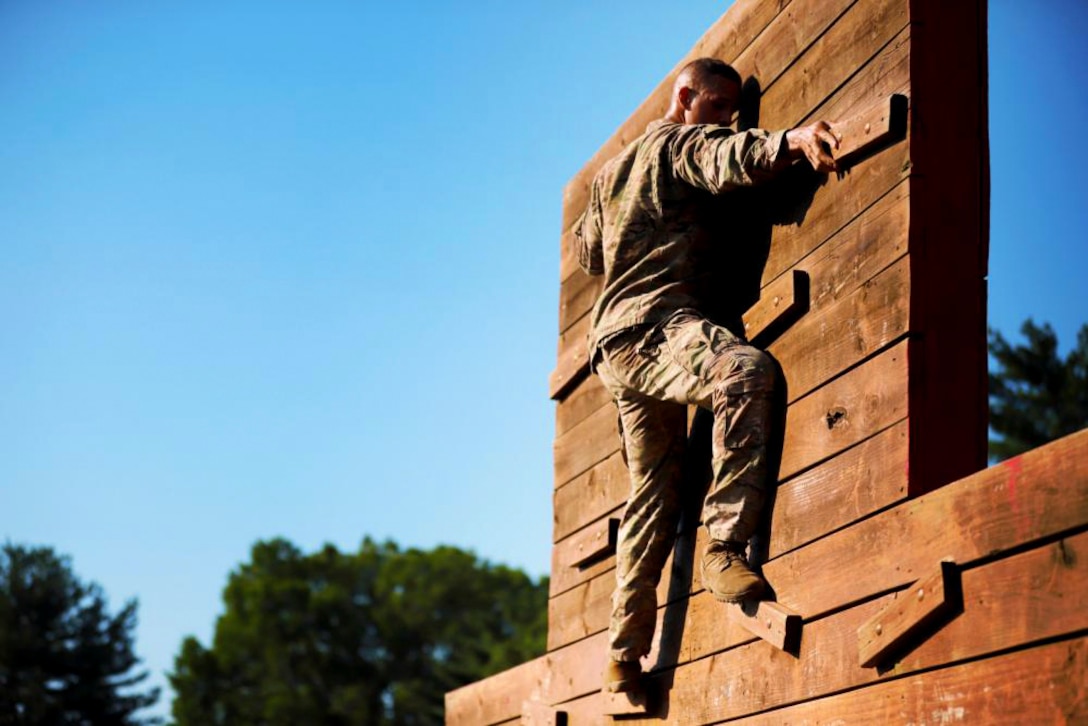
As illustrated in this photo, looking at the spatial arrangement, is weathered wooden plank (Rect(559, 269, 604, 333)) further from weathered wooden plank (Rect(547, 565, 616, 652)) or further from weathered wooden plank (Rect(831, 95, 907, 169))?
weathered wooden plank (Rect(831, 95, 907, 169))

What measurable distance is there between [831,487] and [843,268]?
61 cm

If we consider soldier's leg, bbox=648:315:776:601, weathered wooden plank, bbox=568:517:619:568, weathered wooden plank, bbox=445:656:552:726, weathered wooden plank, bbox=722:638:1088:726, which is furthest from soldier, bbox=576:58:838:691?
weathered wooden plank, bbox=445:656:552:726

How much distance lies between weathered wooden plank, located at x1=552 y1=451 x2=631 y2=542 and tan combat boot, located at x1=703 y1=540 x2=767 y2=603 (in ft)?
3.48

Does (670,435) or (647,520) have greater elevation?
(670,435)

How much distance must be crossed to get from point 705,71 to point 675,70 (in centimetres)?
64

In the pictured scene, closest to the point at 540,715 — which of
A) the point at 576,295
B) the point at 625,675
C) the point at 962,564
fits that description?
the point at 625,675

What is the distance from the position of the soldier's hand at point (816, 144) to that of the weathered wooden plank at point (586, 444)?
1.44 m

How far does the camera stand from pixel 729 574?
13.0ft

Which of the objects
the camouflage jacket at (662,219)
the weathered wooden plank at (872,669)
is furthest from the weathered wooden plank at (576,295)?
the weathered wooden plank at (872,669)

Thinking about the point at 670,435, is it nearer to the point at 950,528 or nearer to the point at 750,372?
the point at 750,372

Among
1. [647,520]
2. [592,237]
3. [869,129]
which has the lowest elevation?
[647,520]

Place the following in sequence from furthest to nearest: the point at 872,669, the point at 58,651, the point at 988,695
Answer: the point at 58,651 → the point at 872,669 → the point at 988,695

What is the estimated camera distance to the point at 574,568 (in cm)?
558

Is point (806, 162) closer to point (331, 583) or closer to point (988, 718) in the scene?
point (988, 718)
